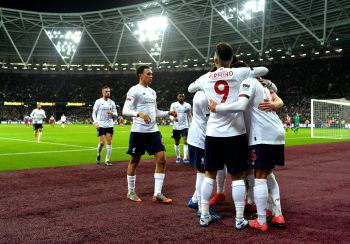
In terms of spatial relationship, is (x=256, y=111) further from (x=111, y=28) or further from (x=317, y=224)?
(x=111, y=28)

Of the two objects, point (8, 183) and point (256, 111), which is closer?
point (256, 111)

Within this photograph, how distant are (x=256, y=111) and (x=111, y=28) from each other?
6293 cm

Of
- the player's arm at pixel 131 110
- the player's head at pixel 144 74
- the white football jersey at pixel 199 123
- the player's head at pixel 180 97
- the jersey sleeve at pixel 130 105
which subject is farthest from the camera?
the player's head at pixel 180 97

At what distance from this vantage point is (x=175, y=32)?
60.5m

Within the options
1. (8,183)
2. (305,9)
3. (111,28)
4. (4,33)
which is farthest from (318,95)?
(4,33)

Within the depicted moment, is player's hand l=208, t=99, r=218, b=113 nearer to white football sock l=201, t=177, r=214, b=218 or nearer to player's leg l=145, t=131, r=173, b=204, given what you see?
white football sock l=201, t=177, r=214, b=218

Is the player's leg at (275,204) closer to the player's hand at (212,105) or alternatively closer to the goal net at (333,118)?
the player's hand at (212,105)

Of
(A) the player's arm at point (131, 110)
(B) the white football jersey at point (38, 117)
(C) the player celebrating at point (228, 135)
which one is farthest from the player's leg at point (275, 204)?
(B) the white football jersey at point (38, 117)

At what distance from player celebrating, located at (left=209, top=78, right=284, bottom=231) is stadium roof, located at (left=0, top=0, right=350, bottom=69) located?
37.7 m

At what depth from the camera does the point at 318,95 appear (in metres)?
52.9

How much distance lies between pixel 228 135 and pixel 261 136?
445mm

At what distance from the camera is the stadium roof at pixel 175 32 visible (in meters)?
45.5

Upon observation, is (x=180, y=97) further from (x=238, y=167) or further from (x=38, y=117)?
(x=38, y=117)

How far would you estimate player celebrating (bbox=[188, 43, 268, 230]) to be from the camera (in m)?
4.88
